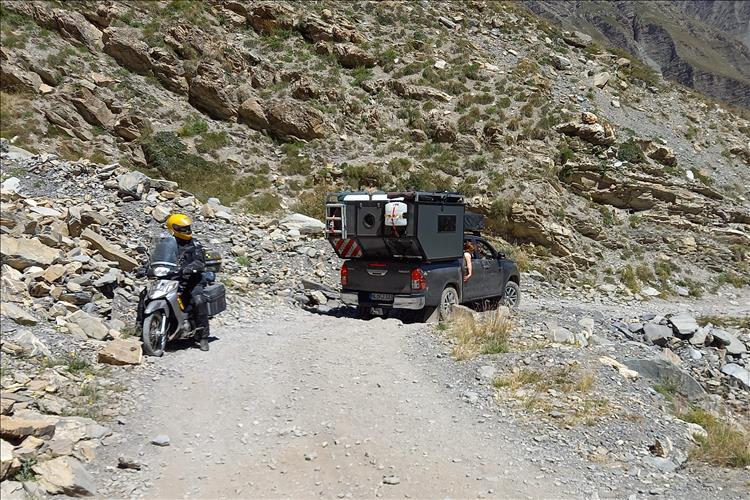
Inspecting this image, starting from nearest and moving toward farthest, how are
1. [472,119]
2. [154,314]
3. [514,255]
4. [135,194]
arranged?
[154,314], [135,194], [514,255], [472,119]

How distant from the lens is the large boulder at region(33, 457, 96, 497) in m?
4.41

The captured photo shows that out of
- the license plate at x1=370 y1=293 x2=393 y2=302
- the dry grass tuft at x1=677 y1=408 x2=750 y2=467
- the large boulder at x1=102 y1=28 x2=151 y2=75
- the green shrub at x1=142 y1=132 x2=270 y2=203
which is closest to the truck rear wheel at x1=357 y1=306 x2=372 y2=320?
the license plate at x1=370 y1=293 x2=393 y2=302

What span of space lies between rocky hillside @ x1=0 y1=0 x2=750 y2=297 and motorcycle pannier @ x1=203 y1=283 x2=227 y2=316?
933 centimetres

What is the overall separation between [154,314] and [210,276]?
1.14 m

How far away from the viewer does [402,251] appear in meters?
11.3

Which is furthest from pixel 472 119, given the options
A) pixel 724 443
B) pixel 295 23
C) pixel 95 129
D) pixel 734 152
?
pixel 724 443

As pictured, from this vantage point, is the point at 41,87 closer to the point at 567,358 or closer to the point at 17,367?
the point at 17,367

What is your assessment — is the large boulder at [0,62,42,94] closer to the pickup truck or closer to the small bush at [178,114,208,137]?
the small bush at [178,114,208,137]

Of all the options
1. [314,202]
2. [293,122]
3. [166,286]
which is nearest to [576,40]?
[293,122]

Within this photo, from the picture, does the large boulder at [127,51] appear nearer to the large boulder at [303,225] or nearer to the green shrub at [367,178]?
the green shrub at [367,178]

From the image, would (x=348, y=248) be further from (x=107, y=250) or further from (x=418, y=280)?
(x=107, y=250)

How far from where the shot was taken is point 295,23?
32062mm

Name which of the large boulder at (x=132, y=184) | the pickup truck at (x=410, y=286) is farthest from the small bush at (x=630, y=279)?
the large boulder at (x=132, y=184)

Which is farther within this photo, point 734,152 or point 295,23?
point 295,23
